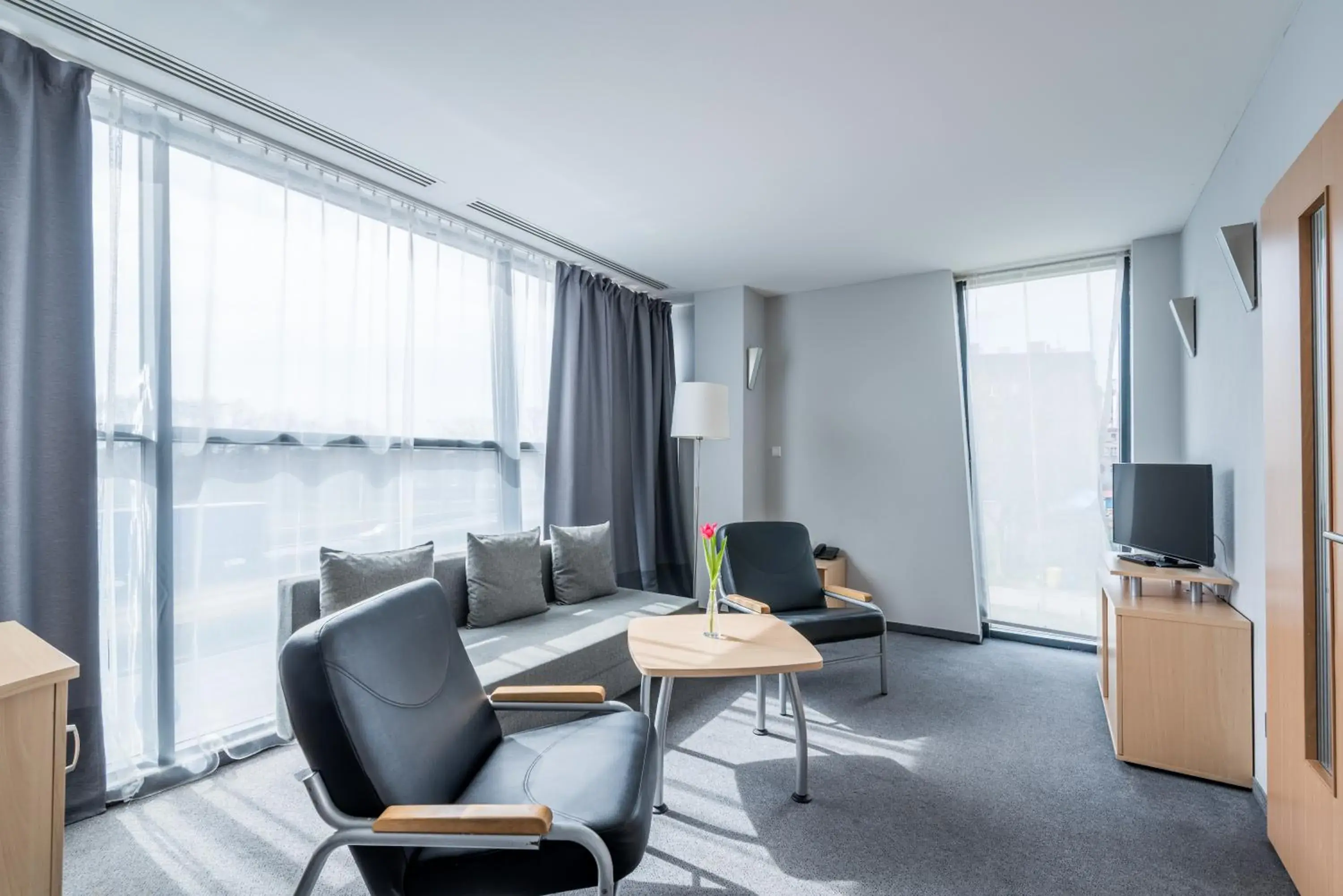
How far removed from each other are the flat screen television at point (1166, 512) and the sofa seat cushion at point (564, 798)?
2579 millimetres

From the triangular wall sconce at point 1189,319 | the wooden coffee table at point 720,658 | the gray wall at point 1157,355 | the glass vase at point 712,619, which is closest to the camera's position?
the wooden coffee table at point 720,658

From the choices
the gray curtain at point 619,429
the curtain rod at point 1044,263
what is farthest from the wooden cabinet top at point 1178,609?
the gray curtain at point 619,429

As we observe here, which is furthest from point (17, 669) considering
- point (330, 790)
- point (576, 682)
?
point (576, 682)

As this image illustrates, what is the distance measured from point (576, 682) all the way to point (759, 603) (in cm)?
97

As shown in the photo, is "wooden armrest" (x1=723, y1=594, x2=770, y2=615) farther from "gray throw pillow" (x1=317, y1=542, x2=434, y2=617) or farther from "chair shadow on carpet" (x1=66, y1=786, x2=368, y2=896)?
"chair shadow on carpet" (x1=66, y1=786, x2=368, y2=896)

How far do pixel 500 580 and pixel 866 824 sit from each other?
204 cm

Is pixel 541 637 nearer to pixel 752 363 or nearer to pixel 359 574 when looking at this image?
pixel 359 574

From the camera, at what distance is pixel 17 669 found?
135 cm

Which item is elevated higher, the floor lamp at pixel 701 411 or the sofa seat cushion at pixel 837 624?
the floor lamp at pixel 701 411

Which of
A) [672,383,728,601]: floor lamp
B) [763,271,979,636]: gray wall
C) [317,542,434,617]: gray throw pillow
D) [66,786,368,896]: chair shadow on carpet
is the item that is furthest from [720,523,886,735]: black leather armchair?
[66,786,368,896]: chair shadow on carpet

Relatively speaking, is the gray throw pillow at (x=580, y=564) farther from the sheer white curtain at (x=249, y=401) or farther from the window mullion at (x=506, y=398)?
the sheer white curtain at (x=249, y=401)

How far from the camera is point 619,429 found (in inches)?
184

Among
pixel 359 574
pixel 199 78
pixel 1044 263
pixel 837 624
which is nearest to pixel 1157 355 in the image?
pixel 1044 263

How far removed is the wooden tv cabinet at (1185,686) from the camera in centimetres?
237
